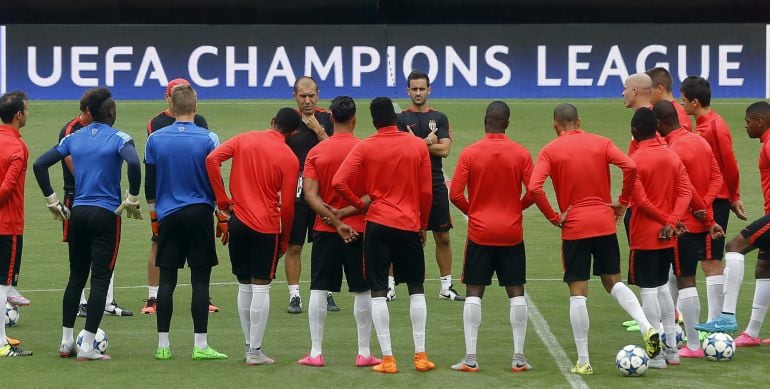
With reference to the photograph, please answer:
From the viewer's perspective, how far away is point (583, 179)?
10172 millimetres

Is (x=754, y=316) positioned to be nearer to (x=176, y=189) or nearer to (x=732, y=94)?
(x=176, y=189)

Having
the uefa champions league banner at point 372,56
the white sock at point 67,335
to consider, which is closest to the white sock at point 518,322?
the white sock at point 67,335

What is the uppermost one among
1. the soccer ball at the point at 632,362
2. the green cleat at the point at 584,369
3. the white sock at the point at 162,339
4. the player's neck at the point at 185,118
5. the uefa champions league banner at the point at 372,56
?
the uefa champions league banner at the point at 372,56

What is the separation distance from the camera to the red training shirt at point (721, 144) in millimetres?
11766

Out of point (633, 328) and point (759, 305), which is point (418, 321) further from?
point (759, 305)

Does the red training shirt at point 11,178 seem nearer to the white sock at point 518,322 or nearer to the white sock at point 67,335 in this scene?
the white sock at point 67,335

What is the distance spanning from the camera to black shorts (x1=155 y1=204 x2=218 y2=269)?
10586mm

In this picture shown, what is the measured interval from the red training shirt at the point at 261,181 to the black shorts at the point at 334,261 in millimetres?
341

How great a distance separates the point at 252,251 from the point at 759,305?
441 centimetres

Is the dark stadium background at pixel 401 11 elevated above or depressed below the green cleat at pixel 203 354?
above

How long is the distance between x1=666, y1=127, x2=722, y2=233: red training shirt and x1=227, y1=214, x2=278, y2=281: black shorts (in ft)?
11.5

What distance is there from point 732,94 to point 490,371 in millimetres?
18495

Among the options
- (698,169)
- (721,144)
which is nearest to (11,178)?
(698,169)

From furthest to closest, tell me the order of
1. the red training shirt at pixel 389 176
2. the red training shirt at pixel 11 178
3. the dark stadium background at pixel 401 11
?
1. the dark stadium background at pixel 401 11
2. the red training shirt at pixel 11 178
3. the red training shirt at pixel 389 176
